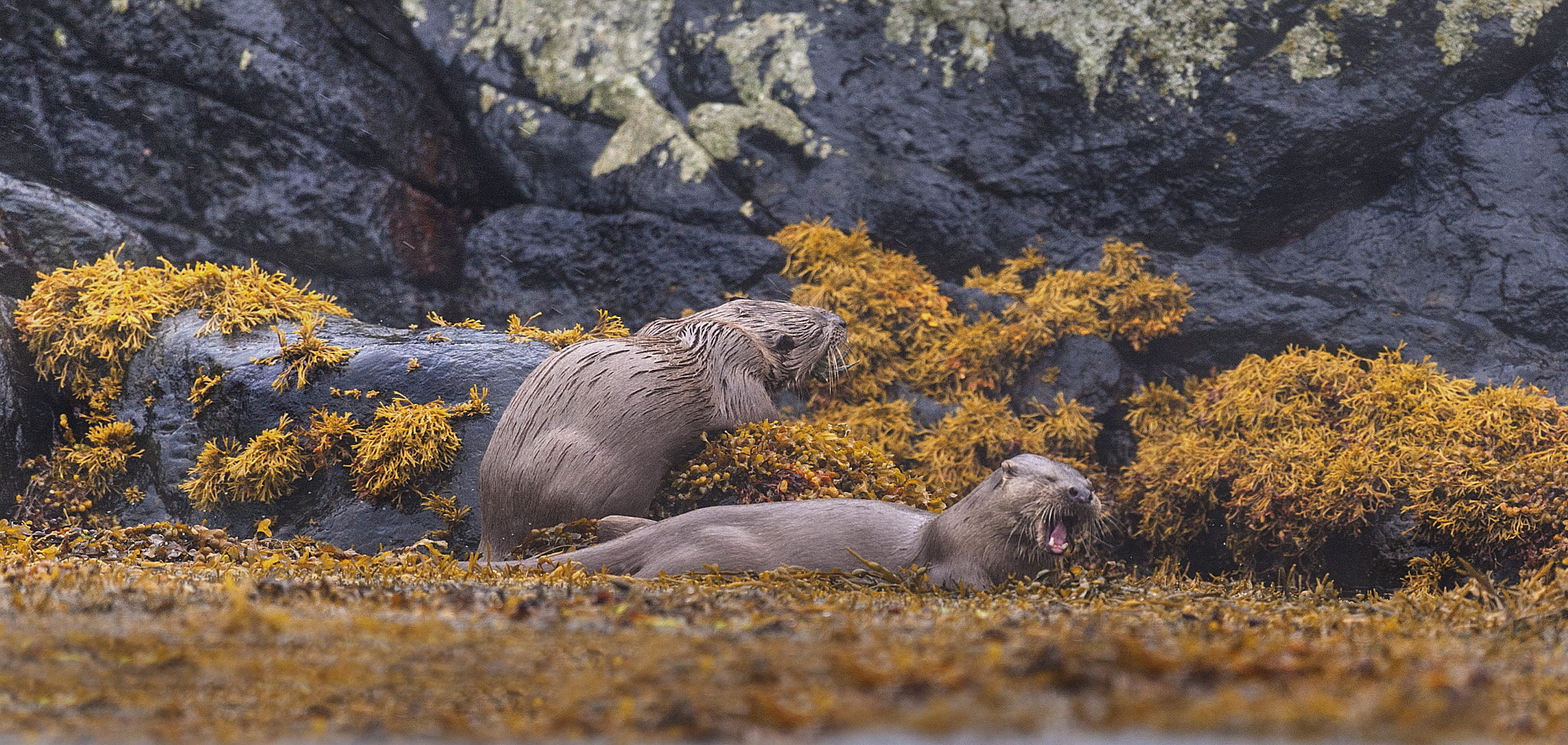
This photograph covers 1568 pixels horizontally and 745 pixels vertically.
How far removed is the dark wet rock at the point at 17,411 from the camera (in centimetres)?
588

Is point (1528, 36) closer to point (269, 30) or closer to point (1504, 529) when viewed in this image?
point (1504, 529)

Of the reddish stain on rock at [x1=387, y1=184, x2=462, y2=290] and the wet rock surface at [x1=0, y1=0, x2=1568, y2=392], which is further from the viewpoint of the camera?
the reddish stain on rock at [x1=387, y1=184, x2=462, y2=290]

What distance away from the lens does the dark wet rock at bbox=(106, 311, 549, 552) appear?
5.41 m

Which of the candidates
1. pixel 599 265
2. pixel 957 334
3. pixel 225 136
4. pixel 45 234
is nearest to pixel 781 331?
pixel 957 334

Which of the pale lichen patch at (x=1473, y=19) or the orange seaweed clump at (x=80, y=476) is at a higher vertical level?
the pale lichen patch at (x=1473, y=19)

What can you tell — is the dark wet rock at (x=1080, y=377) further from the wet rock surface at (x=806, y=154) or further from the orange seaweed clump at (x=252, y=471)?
the orange seaweed clump at (x=252, y=471)

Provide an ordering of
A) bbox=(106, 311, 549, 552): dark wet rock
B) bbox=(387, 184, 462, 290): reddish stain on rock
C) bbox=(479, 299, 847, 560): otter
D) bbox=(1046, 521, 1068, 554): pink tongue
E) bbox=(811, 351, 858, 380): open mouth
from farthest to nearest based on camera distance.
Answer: bbox=(387, 184, 462, 290): reddish stain on rock
bbox=(811, 351, 858, 380): open mouth
bbox=(106, 311, 549, 552): dark wet rock
bbox=(479, 299, 847, 560): otter
bbox=(1046, 521, 1068, 554): pink tongue

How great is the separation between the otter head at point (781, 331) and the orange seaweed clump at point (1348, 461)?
2.21 m

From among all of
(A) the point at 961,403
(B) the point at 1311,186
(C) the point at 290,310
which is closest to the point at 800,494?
(A) the point at 961,403

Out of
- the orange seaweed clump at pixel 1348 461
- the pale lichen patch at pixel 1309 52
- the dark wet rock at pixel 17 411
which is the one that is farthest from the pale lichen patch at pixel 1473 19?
the dark wet rock at pixel 17 411

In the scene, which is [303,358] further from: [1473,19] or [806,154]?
[1473,19]

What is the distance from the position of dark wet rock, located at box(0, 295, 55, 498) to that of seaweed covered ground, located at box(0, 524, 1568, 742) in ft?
12.0

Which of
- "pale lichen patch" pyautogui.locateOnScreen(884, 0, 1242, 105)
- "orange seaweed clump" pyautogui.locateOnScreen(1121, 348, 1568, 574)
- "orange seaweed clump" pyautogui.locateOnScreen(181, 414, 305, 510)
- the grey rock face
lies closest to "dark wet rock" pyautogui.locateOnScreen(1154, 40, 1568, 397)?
"orange seaweed clump" pyautogui.locateOnScreen(1121, 348, 1568, 574)

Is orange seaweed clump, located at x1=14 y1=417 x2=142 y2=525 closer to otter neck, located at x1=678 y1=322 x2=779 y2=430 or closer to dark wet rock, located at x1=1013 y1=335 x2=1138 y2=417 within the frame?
otter neck, located at x1=678 y1=322 x2=779 y2=430
